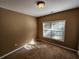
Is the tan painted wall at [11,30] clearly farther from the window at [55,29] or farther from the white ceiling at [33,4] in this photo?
the window at [55,29]

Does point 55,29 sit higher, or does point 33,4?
point 33,4

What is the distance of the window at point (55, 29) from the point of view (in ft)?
12.3

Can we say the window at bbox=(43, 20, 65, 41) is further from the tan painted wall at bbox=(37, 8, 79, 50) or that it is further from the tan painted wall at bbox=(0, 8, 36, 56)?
the tan painted wall at bbox=(0, 8, 36, 56)

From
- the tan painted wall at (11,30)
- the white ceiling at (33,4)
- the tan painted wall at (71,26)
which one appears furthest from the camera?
the tan painted wall at (71,26)

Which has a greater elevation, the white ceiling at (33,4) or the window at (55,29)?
the white ceiling at (33,4)

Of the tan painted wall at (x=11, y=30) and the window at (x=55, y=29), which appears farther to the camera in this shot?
the window at (x=55, y=29)

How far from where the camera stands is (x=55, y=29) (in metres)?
4.24

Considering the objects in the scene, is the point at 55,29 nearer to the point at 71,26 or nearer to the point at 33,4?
the point at 71,26

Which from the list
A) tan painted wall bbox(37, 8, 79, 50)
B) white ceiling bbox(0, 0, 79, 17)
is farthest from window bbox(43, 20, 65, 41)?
white ceiling bbox(0, 0, 79, 17)

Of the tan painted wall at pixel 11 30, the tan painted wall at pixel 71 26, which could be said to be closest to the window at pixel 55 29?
the tan painted wall at pixel 71 26

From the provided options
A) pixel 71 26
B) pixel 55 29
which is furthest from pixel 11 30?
pixel 71 26

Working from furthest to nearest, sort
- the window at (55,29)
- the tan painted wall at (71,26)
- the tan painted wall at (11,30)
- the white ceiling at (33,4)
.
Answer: the window at (55,29) → the tan painted wall at (71,26) → the tan painted wall at (11,30) → the white ceiling at (33,4)

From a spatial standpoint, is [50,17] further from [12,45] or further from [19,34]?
[12,45]

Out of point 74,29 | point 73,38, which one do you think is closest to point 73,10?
point 74,29
